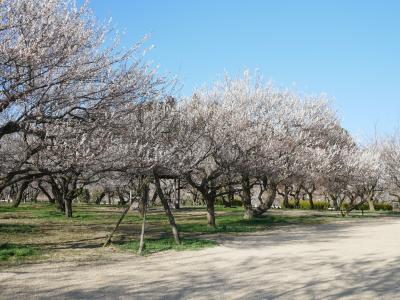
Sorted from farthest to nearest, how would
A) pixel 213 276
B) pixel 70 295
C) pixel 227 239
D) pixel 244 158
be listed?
pixel 244 158 → pixel 227 239 → pixel 213 276 → pixel 70 295

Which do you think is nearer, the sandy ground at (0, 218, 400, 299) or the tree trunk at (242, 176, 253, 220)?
the sandy ground at (0, 218, 400, 299)

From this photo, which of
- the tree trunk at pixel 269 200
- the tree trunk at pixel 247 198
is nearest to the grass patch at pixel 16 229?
the tree trunk at pixel 247 198

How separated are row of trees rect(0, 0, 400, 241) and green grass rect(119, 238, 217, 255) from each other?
0.71m

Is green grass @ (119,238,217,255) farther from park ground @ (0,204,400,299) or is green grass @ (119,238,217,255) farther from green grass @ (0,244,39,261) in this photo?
green grass @ (0,244,39,261)

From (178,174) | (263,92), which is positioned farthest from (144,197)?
(263,92)

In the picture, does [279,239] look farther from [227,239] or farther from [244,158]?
[244,158]

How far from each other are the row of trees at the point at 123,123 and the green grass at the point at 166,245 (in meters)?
0.71

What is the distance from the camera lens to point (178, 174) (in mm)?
18953

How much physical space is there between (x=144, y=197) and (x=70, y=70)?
20.4 feet

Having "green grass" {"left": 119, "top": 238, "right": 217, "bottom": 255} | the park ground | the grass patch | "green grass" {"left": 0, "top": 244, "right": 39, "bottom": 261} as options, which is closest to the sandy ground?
the park ground

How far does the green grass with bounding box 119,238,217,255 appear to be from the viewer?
15312 millimetres

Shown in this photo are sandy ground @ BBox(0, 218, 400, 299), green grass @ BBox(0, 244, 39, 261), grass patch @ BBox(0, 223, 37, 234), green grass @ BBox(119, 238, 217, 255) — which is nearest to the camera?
sandy ground @ BBox(0, 218, 400, 299)

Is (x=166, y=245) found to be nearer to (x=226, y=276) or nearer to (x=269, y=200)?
(x=226, y=276)

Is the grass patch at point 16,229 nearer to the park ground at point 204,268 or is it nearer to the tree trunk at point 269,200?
the park ground at point 204,268
